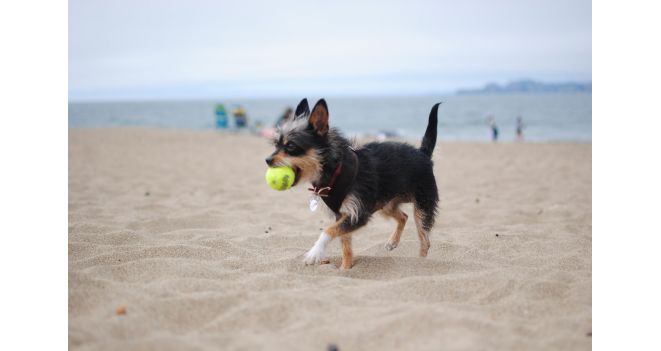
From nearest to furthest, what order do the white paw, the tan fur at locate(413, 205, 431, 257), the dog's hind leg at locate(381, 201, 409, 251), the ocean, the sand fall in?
the sand → the white paw → the tan fur at locate(413, 205, 431, 257) → the dog's hind leg at locate(381, 201, 409, 251) → the ocean

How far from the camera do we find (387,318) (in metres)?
2.92

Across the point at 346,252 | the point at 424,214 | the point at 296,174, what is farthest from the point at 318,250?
the point at 424,214

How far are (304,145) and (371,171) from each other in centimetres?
67

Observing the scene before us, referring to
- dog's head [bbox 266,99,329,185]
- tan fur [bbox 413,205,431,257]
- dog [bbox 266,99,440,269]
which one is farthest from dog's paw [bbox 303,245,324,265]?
tan fur [bbox 413,205,431,257]

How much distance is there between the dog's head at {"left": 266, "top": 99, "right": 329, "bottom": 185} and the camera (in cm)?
394

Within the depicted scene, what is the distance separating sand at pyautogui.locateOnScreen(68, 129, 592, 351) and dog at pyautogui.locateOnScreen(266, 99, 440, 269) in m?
0.34

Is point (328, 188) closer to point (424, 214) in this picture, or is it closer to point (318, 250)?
point (318, 250)

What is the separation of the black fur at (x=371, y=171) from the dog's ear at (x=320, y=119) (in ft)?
0.11

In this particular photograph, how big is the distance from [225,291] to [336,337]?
Result: 38.4 inches

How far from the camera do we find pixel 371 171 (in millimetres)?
4277

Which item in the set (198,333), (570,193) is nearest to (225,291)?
(198,333)

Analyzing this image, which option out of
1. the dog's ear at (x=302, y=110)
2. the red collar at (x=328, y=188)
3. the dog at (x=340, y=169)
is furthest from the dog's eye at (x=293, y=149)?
the dog's ear at (x=302, y=110)

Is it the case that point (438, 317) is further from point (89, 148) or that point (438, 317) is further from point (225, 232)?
point (89, 148)

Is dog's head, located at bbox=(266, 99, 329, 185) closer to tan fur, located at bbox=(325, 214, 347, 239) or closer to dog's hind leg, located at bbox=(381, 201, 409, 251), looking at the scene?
tan fur, located at bbox=(325, 214, 347, 239)
